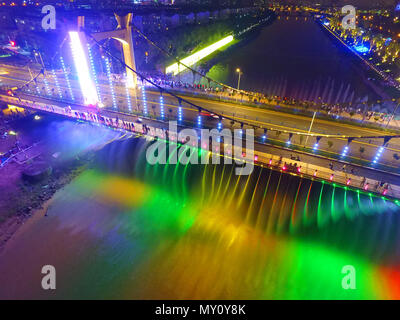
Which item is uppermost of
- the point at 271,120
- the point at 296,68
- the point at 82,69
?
the point at 82,69

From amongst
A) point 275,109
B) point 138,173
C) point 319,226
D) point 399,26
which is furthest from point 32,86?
point 399,26

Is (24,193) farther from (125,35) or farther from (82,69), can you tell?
(125,35)

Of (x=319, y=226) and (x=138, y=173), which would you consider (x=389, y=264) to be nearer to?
(x=319, y=226)

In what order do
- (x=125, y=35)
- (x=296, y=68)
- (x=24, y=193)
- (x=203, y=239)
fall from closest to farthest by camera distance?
(x=203, y=239), (x=24, y=193), (x=125, y=35), (x=296, y=68)

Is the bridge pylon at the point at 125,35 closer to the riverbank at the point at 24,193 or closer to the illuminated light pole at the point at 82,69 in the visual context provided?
the illuminated light pole at the point at 82,69

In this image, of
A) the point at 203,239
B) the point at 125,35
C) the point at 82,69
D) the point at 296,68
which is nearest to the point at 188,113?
the point at 82,69

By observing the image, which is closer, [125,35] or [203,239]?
[203,239]

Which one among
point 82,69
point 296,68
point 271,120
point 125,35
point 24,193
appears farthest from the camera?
point 296,68

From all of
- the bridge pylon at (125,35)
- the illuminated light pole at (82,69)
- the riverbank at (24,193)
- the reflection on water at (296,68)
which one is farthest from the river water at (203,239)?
the reflection on water at (296,68)
